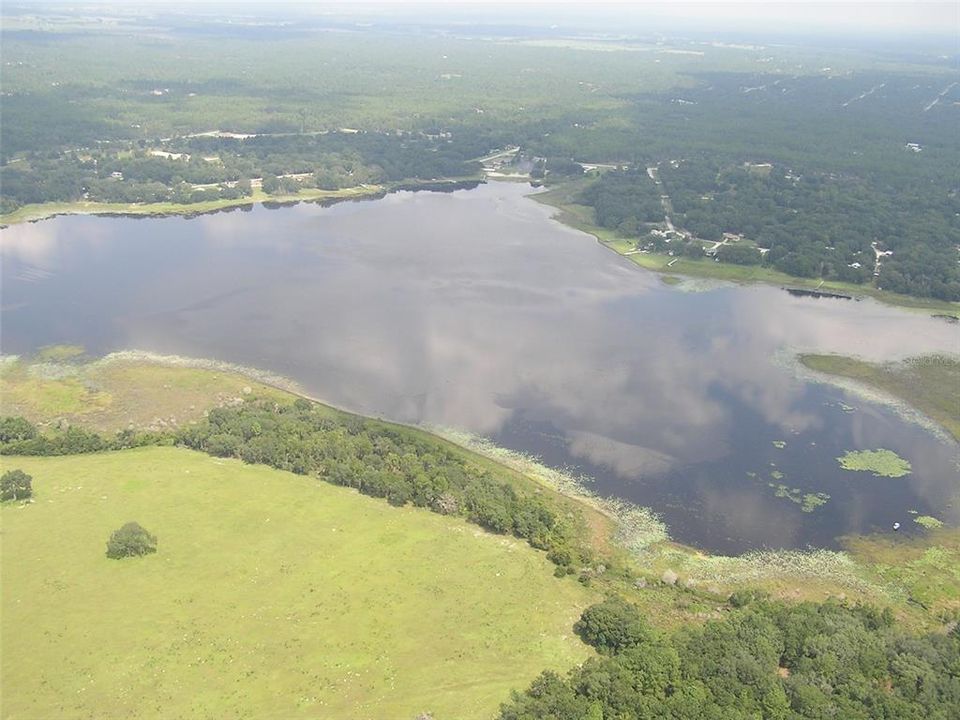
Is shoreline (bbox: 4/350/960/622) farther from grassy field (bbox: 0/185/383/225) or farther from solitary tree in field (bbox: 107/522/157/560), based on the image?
grassy field (bbox: 0/185/383/225)

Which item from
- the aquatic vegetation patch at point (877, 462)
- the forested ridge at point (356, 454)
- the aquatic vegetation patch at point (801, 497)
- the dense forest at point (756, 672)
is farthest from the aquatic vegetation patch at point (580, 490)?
the aquatic vegetation patch at point (877, 462)

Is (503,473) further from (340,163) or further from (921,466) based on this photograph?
(340,163)

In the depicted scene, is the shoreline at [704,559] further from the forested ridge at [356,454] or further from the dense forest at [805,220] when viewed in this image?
the dense forest at [805,220]

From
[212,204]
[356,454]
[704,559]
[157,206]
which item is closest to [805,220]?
[704,559]

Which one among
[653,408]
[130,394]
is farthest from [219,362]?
[653,408]

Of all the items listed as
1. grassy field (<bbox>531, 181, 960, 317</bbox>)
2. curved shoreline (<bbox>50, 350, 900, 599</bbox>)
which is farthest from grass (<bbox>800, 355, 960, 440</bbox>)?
curved shoreline (<bbox>50, 350, 900, 599</bbox>)

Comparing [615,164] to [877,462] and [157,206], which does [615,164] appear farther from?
[877,462]
